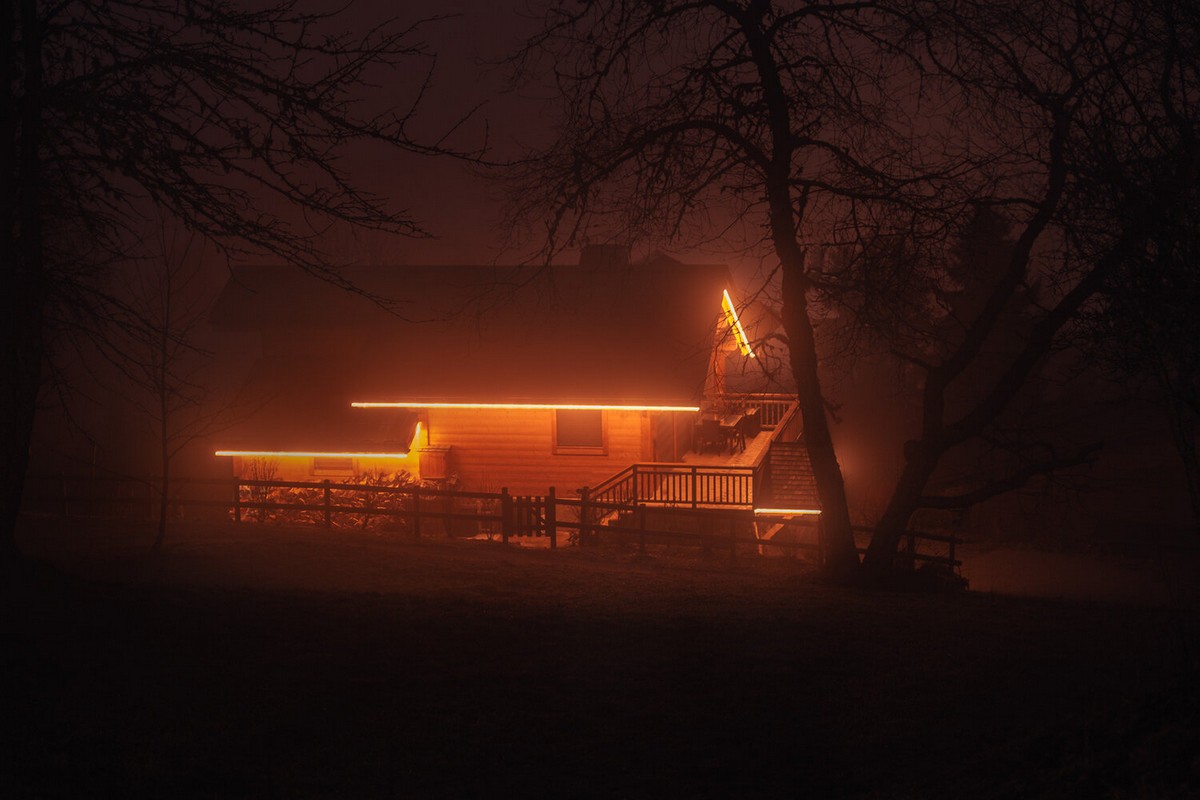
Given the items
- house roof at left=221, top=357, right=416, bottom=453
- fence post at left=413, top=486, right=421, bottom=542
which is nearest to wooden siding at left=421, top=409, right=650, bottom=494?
house roof at left=221, top=357, right=416, bottom=453

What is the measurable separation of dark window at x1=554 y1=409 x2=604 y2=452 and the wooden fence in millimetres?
2163

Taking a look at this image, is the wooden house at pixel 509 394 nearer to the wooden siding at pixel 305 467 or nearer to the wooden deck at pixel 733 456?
the wooden siding at pixel 305 467

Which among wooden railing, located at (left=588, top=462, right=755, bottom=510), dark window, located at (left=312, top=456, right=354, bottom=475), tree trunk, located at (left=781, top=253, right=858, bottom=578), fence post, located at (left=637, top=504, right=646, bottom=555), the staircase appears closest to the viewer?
tree trunk, located at (left=781, top=253, right=858, bottom=578)

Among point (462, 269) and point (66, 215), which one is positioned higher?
point (462, 269)

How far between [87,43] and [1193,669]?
8.66 m

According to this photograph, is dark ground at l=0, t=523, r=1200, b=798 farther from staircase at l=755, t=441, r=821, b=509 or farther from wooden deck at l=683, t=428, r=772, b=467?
Result: wooden deck at l=683, t=428, r=772, b=467

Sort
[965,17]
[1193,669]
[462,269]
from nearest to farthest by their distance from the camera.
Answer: [1193,669], [965,17], [462,269]

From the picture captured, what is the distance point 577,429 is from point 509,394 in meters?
2.22

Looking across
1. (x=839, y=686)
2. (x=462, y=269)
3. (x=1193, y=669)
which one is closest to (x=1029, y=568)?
(x=462, y=269)

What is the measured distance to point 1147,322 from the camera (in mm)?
8680

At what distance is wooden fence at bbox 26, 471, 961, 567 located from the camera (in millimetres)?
21453

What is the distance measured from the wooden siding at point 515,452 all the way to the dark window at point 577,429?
13.7 inches

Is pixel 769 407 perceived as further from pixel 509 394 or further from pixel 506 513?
pixel 506 513

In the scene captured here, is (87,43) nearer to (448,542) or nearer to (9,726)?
(9,726)
